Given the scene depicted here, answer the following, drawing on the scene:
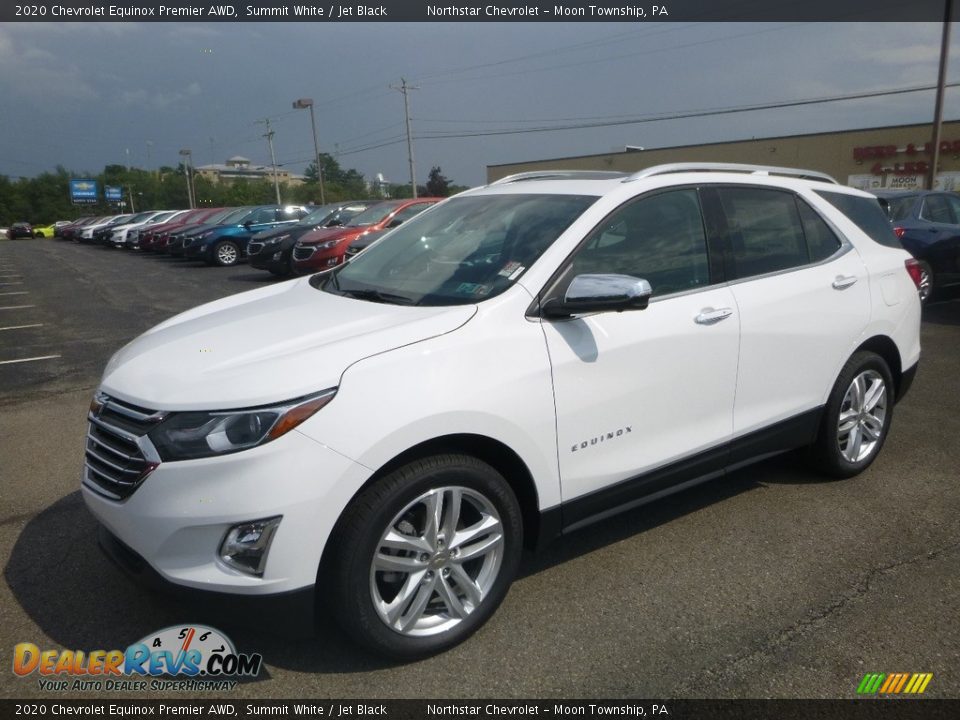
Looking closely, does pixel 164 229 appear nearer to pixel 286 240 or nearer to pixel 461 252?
pixel 286 240

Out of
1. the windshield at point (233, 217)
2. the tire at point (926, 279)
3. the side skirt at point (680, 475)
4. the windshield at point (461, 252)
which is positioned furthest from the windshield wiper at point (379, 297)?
the windshield at point (233, 217)

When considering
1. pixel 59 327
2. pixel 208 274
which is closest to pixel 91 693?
pixel 59 327

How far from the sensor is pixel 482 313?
2.84m

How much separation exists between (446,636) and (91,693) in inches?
49.1

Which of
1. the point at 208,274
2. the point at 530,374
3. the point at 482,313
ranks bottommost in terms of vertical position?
the point at 208,274

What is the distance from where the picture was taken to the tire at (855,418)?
4.10 meters

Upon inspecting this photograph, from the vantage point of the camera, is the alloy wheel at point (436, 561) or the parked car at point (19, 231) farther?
the parked car at point (19, 231)

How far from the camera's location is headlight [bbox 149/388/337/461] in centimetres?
237

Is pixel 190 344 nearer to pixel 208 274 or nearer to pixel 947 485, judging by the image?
pixel 947 485

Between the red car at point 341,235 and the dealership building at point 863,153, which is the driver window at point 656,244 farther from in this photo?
the dealership building at point 863,153

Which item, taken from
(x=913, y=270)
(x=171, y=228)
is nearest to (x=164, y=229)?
(x=171, y=228)

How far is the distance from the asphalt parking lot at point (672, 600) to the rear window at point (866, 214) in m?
1.38

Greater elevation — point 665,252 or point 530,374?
point 665,252

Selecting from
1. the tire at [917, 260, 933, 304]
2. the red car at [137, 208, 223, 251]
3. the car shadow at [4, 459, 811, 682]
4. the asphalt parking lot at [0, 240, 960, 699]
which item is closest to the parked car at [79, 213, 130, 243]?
the red car at [137, 208, 223, 251]
